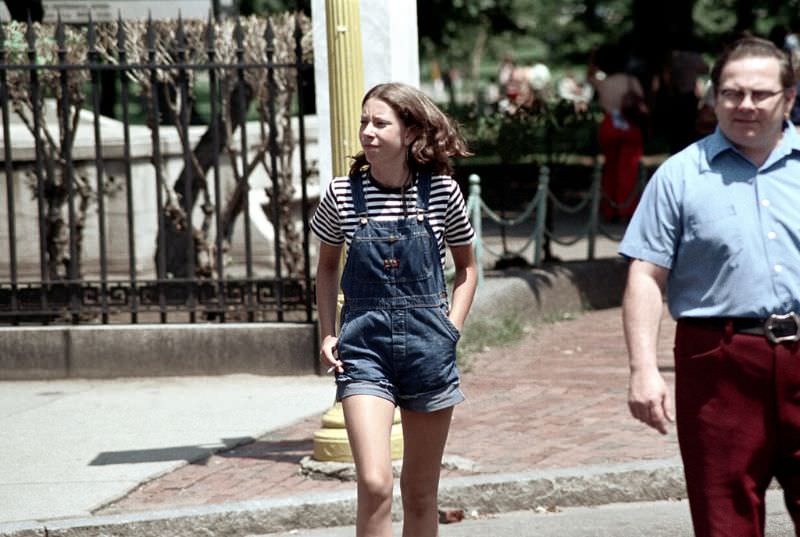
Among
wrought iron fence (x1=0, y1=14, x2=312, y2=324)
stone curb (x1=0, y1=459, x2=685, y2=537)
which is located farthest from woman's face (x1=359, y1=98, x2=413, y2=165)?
wrought iron fence (x1=0, y1=14, x2=312, y2=324)

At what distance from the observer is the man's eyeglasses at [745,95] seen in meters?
3.96

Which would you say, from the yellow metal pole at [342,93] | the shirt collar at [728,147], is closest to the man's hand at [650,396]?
the shirt collar at [728,147]

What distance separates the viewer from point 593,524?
6.27 metres

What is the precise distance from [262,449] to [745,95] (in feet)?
13.0

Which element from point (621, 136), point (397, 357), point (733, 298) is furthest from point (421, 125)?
point (621, 136)

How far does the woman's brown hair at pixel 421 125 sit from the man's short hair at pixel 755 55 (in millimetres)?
1077

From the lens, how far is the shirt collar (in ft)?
13.2

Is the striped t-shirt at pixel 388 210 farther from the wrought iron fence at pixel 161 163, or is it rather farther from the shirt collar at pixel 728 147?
the wrought iron fence at pixel 161 163

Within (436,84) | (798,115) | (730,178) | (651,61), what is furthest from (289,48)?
(436,84)

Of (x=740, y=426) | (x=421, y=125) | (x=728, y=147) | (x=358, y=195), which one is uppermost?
(x=421, y=125)

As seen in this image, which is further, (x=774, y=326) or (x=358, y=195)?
(x=358, y=195)

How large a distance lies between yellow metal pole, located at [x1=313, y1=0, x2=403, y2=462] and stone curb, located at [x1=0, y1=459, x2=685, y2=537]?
356mm

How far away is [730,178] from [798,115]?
531 cm

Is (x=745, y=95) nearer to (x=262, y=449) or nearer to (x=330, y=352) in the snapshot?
(x=330, y=352)
